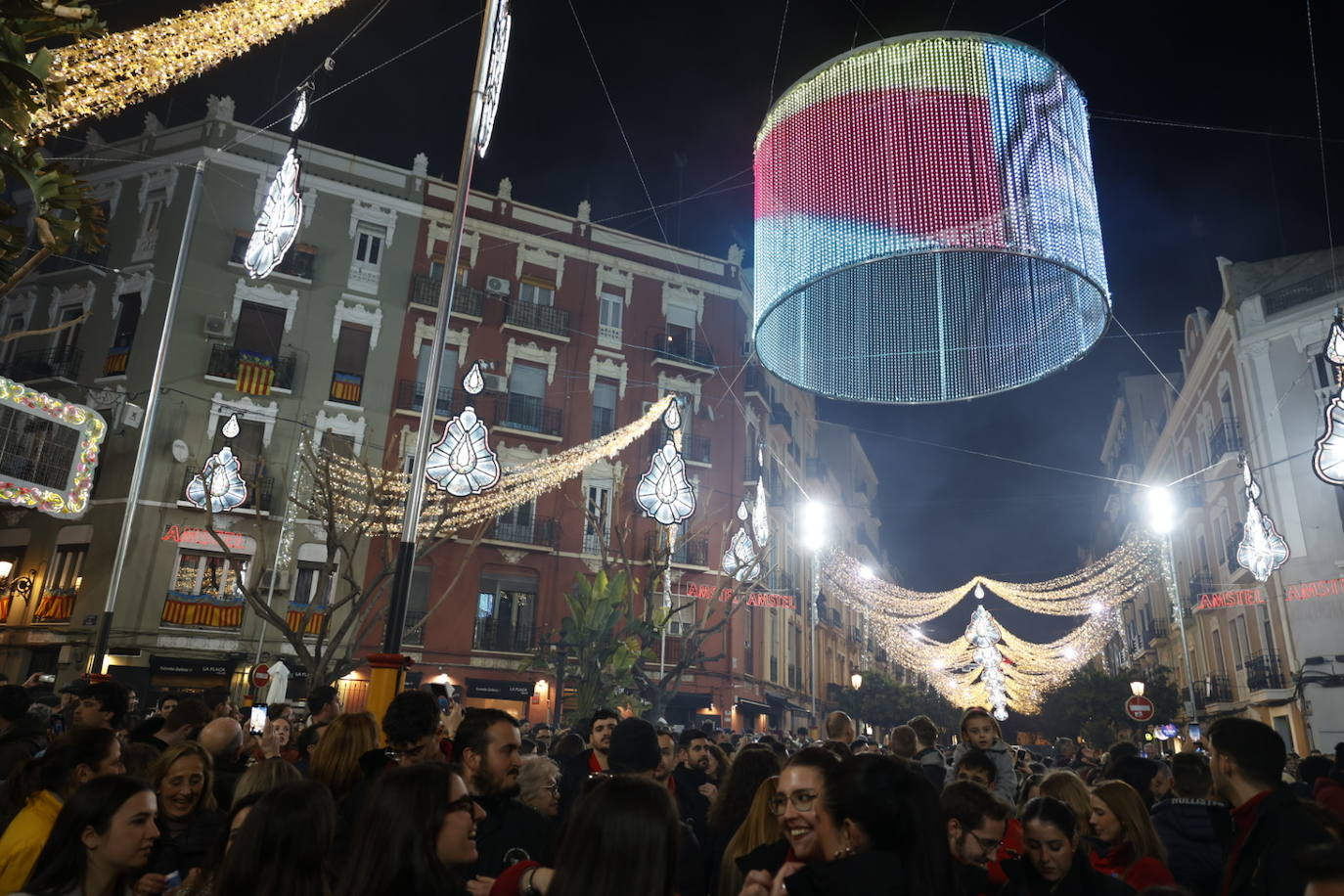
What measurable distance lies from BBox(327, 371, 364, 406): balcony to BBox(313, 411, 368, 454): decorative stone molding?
0.48 metres

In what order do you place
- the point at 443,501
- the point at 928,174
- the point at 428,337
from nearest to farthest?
the point at 928,174 → the point at 443,501 → the point at 428,337

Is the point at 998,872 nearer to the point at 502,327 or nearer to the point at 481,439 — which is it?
the point at 481,439

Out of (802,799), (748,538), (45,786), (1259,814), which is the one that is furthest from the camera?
(748,538)

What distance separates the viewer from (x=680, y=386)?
3269 cm

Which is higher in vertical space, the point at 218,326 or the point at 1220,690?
the point at 218,326

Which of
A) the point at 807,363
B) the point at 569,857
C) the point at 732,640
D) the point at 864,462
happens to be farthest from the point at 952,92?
the point at 864,462

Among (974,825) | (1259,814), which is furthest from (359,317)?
(1259,814)

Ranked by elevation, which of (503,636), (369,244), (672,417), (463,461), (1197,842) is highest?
(369,244)

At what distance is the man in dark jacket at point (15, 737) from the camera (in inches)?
230

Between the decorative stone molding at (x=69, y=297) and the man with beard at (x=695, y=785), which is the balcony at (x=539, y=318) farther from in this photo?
the man with beard at (x=695, y=785)

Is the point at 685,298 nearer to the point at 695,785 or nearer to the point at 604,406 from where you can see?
the point at 604,406

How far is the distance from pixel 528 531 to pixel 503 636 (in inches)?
134

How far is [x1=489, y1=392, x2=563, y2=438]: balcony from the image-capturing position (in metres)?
29.4

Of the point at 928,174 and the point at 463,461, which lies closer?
the point at 928,174
